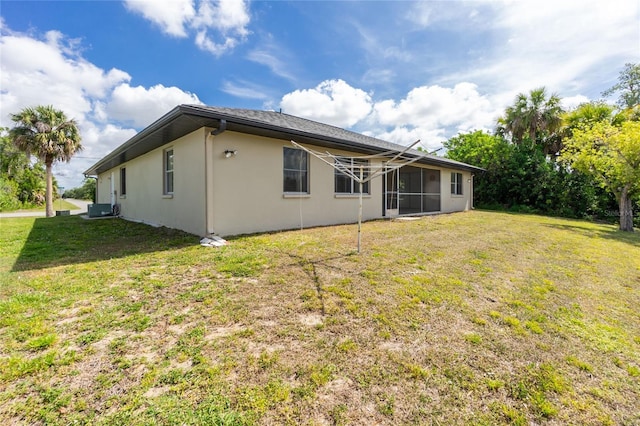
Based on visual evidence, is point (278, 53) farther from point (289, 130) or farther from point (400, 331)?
point (400, 331)

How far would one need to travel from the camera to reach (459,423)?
164 centimetres

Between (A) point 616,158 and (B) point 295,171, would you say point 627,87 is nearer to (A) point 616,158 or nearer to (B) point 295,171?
(A) point 616,158

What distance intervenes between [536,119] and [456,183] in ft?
25.5

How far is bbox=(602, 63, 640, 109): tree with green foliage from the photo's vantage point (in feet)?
70.5

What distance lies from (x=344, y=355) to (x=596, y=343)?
2456 mm

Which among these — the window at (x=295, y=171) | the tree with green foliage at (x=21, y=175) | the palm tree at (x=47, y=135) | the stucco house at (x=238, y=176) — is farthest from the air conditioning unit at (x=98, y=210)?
the tree with green foliage at (x=21, y=175)

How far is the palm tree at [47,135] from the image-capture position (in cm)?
1517

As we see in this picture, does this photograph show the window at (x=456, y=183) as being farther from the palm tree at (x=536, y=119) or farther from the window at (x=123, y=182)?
the window at (x=123, y=182)

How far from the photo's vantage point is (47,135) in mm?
15633

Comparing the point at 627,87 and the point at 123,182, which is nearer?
the point at 123,182

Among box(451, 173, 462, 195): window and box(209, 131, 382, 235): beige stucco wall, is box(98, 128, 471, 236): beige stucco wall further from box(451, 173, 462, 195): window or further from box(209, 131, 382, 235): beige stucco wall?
box(451, 173, 462, 195): window

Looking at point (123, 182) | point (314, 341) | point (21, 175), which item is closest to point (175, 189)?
point (314, 341)

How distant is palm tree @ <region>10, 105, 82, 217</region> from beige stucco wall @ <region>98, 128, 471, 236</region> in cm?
1075

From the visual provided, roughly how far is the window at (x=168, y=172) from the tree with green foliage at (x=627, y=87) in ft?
104
